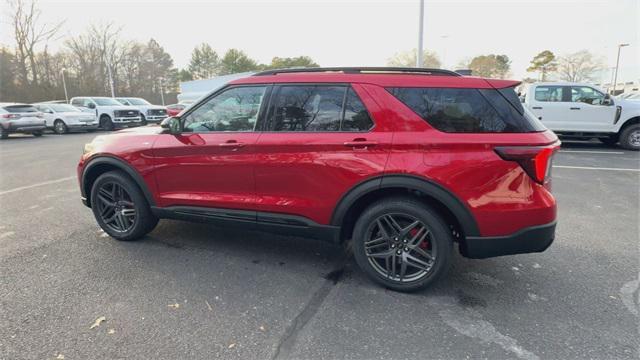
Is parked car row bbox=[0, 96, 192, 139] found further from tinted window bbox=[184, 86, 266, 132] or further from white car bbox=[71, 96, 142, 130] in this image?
tinted window bbox=[184, 86, 266, 132]

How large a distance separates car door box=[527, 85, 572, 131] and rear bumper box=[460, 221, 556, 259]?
9276mm

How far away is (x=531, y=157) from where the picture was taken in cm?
263

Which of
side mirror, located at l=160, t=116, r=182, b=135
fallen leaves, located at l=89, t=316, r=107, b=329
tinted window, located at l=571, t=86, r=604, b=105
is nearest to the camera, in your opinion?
fallen leaves, located at l=89, t=316, r=107, b=329

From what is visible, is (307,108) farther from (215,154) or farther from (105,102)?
(105,102)

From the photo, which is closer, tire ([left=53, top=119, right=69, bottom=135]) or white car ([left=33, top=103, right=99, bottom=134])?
white car ([left=33, top=103, right=99, bottom=134])

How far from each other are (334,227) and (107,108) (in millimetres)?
19630

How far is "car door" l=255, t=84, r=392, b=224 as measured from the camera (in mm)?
2959

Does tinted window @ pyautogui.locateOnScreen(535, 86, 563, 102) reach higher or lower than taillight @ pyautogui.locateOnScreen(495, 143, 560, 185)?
higher

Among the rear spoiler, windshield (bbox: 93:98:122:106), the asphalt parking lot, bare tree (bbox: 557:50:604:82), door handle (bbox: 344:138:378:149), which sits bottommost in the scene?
the asphalt parking lot

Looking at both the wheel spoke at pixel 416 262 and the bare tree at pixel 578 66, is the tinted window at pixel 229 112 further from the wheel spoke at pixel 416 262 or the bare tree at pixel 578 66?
the bare tree at pixel 578 66

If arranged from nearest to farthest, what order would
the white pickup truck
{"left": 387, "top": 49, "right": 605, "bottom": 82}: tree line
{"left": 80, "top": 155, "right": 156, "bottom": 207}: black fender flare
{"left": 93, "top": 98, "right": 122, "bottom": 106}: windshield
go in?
{"left": 80, "top": 155, "right": 156, "bottom": 207}: black fender flare → the white pickup truck → {"left": 93, "top": 98, "right": 122, "bottom": 106}: windshield → {"left": 387, "top": 49, "right": 605, "bottom": 82}: tree line

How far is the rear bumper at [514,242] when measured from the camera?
2760 mm

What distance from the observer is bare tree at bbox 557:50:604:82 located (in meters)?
51.1

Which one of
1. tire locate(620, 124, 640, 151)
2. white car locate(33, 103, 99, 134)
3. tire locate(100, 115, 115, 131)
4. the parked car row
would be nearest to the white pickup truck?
tire locate(620, 124, 640, 151)
